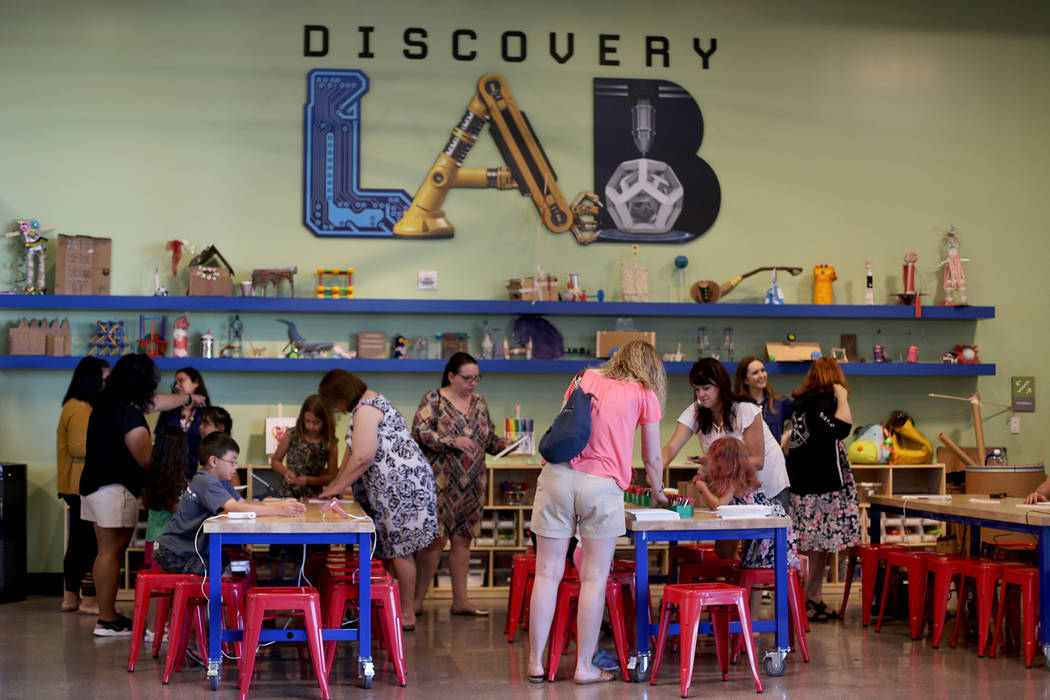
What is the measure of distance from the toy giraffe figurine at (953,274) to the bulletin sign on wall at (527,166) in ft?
5.91

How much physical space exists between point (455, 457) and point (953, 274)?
419cm

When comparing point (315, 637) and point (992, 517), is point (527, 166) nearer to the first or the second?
point (992, 517)

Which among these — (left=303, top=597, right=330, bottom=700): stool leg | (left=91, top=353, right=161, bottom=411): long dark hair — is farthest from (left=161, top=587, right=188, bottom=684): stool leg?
(left=91, top=353, right=161, bottom=411): long dark hair

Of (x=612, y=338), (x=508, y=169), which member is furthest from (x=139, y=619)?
(x=508, y=169)

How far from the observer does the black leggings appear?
7.03 m

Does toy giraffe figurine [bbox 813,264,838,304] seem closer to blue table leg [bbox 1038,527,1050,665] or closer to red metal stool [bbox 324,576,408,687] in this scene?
blue table leg [bbox 1038,527,1050,665]

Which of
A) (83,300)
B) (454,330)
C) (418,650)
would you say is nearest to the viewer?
(418,650)

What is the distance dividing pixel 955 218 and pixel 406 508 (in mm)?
5215

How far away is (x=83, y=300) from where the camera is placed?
782 centimetres

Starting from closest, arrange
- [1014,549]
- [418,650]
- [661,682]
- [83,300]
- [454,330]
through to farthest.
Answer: [661,682]
[418,650]
[1014,549]
[83,300]
[454,330]

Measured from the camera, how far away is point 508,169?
841cm

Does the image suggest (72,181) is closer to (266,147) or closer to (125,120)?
(125,120)

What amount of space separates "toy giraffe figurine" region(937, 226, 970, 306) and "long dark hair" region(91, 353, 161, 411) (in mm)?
5760

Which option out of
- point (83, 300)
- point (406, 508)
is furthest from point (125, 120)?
point (406, 508)
